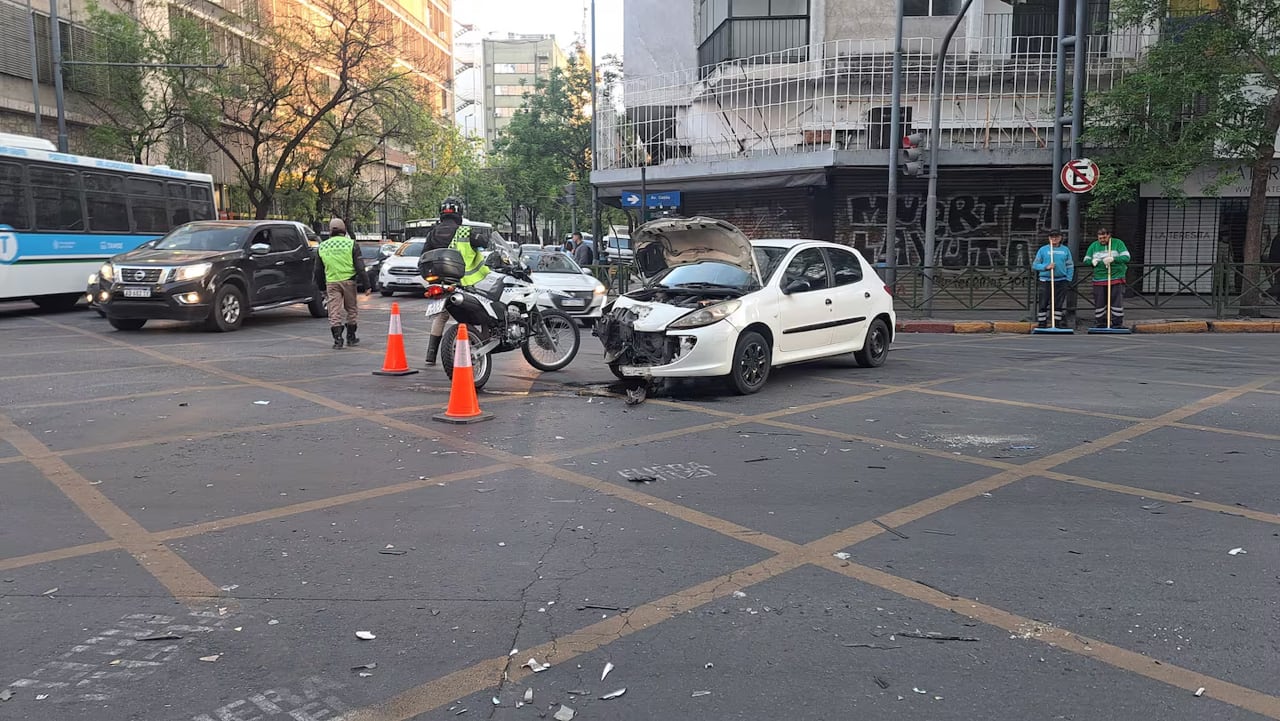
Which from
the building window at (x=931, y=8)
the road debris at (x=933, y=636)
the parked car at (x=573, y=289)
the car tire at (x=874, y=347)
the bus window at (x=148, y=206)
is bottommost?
the road debris at (x=933, y=636)

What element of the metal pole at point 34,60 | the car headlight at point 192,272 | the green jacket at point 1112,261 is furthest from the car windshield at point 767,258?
the metal pole at point 34,60

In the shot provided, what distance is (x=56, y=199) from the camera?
17.9 m

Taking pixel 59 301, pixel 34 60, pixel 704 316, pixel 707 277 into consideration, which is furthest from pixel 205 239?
pixel 34 60

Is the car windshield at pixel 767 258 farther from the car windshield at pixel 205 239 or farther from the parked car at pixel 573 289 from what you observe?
the car windshield at pixel 205 239

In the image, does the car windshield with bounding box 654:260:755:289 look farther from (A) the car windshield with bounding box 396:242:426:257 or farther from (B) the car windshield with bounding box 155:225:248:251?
(A) the car windshield with bounding box 396:242:426:257

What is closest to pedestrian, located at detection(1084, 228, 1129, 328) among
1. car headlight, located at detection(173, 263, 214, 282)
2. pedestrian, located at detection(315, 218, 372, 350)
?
pedestrian, located at detection(315, 218, 372, 350)

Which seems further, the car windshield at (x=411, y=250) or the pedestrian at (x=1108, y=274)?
the car windshield at (x=411, y=250)

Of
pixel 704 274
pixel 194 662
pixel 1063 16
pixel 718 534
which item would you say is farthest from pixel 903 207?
pixel 194 662

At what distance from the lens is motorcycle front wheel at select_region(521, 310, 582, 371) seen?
10969 millimetres

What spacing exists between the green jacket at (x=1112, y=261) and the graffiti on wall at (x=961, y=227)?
20.0ft

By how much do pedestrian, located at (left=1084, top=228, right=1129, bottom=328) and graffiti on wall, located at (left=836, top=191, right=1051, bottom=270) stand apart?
595cm

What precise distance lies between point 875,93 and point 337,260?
1456 centimetres

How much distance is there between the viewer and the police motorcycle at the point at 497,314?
33.0 ft

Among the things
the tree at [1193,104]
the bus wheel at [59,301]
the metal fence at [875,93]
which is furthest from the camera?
the metal fence at [875,93]
